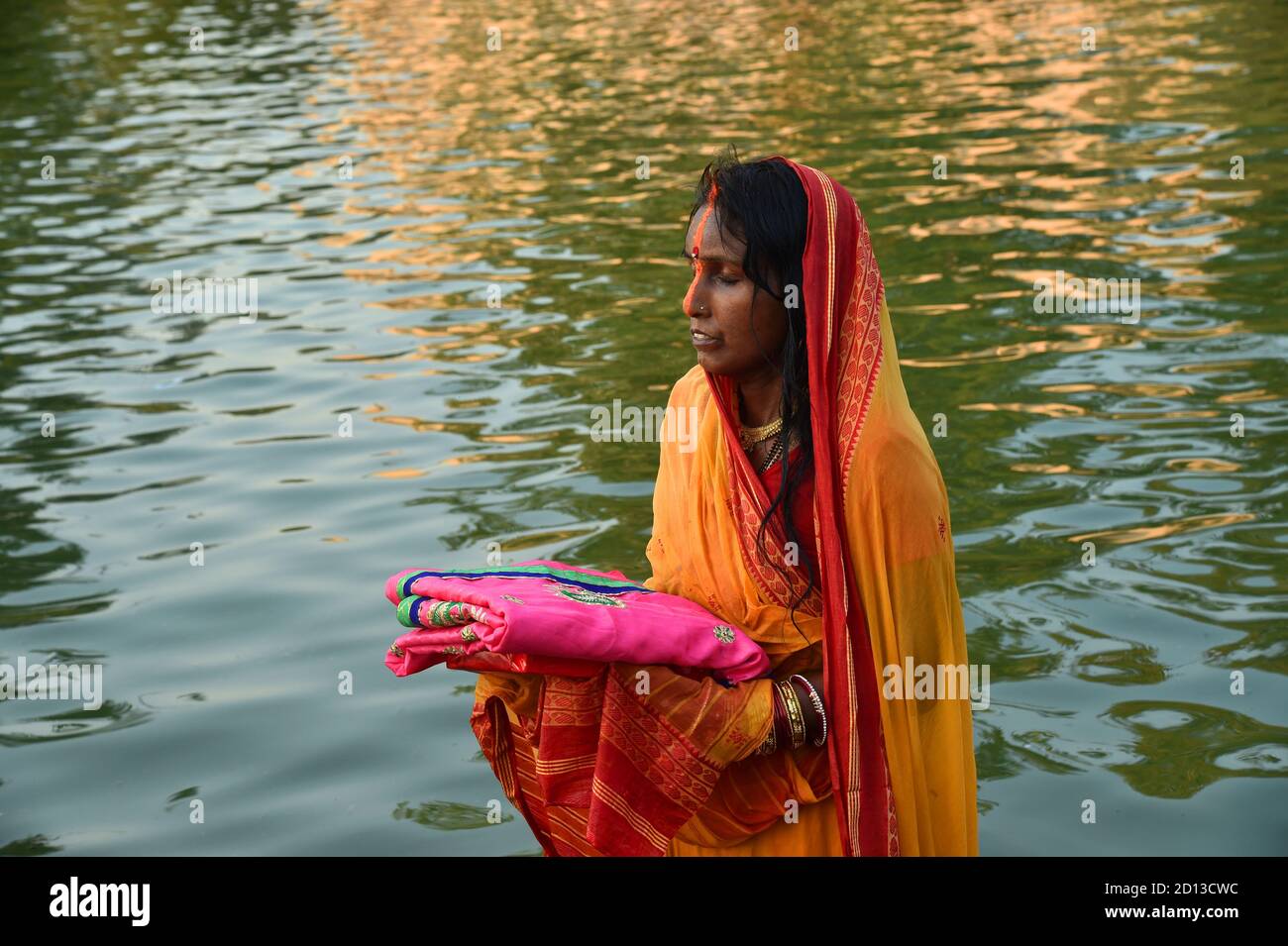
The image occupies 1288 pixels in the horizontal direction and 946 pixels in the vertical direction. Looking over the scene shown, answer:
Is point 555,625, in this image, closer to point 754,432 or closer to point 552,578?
point 552,578

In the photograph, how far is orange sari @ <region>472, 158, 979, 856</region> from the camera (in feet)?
10.4

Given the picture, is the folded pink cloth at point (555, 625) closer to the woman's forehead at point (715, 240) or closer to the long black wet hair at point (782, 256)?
the long black wet hair at point (782, 256)

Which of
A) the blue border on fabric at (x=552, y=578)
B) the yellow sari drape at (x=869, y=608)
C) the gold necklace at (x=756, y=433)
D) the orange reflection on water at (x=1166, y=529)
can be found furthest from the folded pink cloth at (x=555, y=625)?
the orange reflection on water at (x=1166, y=529)

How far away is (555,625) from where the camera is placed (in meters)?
3.07

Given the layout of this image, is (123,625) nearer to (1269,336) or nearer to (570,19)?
(1269,336)

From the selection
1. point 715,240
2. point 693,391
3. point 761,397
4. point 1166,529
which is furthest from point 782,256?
point 1166,529

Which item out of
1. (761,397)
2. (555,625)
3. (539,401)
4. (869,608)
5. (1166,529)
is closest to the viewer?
(555,625)

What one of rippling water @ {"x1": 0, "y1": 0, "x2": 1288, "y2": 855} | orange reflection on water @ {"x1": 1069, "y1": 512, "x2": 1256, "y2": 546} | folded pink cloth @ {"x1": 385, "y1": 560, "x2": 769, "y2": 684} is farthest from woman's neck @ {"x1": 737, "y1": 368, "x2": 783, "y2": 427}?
orange reflection on water @ {"x1": 1069, "y1": 512, "x2": 1256, "y2": 546}

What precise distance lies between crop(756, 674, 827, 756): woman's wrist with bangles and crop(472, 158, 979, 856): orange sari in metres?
0.04

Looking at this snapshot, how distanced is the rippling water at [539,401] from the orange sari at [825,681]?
1.40m

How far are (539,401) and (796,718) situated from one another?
5235 mm

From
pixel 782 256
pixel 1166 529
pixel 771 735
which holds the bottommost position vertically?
pixel 1166 529

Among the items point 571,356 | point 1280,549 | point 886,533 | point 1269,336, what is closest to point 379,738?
point 886,533

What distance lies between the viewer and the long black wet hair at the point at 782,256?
3246mm
